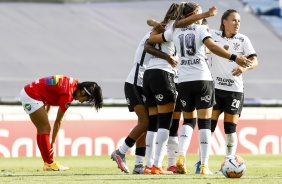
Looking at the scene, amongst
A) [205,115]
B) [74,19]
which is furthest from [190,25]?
[74,19]

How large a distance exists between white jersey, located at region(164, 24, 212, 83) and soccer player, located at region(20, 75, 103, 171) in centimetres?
173

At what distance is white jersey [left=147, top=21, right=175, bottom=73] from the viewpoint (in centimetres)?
1139

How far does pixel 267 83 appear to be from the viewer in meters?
22.7

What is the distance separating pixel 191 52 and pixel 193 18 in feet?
1.40

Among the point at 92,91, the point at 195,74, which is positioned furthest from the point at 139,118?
the point at 195,74

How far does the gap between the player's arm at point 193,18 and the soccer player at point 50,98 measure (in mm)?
1868

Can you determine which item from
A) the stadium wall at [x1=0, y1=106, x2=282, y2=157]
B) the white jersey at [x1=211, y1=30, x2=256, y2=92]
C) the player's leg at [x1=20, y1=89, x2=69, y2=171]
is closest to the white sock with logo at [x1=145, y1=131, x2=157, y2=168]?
the white jersey at [x1=211, y1=30, x2=256, y2=92]

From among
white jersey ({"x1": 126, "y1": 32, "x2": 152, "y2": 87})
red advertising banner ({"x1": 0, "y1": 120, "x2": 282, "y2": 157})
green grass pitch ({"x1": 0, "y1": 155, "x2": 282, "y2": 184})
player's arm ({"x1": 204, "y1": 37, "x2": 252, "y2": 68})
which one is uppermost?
player's arm ({"x1": 204, "y1": 37, "x2": 252, "y2": 68})

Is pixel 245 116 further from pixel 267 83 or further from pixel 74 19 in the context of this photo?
pixel 74 19

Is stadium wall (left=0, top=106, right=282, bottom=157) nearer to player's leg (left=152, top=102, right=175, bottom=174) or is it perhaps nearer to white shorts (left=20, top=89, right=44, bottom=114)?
white shorts (left=20, top=89, right=44, bottom=114)

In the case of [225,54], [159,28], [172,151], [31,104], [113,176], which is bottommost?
[113,176]

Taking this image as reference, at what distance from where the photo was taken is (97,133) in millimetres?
18281

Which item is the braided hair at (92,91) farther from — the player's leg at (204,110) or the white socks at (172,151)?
the player's leg at (204,110)

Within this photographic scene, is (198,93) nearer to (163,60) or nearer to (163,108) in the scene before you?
(163,108)
